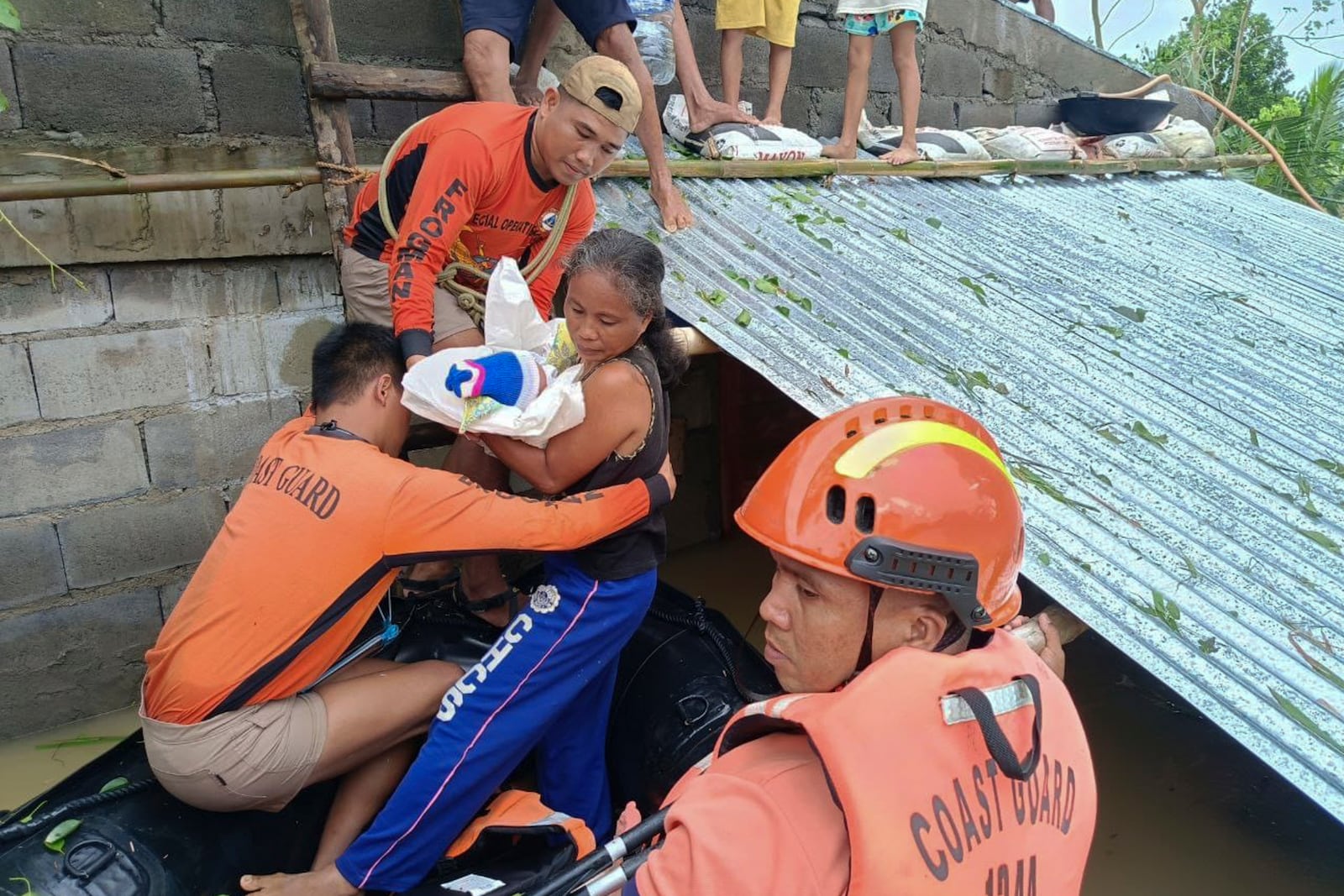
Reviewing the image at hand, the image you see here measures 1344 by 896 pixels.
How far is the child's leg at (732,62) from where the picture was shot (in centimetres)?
541

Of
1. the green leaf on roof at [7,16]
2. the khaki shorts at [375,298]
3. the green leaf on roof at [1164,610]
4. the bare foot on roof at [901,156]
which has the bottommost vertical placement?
the green leaf on roof at [1164,610]

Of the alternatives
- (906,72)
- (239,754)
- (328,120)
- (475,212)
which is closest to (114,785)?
(239,754)

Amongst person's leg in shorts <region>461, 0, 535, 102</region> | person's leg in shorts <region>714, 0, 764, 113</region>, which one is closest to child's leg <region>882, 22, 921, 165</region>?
person's leg in shorts <region>714, 0, 764, 113</region>

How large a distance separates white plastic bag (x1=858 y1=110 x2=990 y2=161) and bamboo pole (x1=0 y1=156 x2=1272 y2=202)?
207mm

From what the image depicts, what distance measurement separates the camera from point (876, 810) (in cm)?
102

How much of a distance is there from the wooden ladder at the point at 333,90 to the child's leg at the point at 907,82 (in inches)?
127

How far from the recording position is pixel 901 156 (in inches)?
212

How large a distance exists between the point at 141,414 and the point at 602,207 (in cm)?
201

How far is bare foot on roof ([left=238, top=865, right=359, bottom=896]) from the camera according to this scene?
218 cm

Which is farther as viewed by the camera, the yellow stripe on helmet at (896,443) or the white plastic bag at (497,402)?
the white plastic bag at (497,402)

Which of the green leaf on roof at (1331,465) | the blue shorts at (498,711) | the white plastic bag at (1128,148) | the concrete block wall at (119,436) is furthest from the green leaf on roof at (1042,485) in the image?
the white plastic bag at (1128,148)

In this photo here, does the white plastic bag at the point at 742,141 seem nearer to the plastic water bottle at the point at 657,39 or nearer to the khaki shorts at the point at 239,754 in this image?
the plastic water bottle at the point at 657,39

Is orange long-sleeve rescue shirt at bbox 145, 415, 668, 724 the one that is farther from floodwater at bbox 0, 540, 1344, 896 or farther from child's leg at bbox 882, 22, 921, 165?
child's leg at bbox 882, 22, 921, 165

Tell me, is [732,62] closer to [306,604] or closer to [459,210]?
[459,210]
